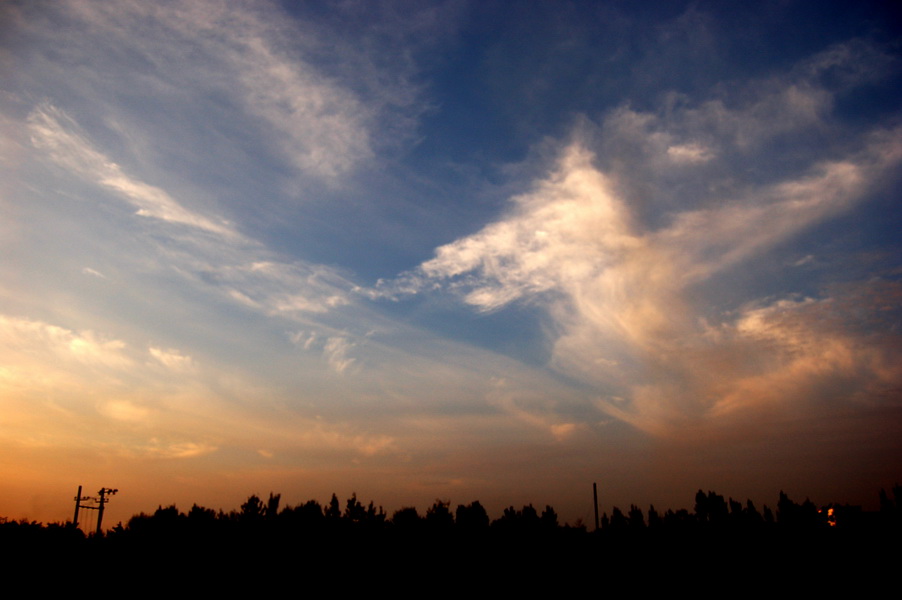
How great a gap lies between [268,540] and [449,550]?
389 inches

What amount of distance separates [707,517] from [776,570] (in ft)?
57.9

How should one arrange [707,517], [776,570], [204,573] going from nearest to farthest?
1. [776,570]
2. [204,573]
3. [707,517]

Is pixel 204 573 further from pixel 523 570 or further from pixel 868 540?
pixel 868 540

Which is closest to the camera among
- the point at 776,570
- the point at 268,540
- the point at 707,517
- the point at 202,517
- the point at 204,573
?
the point at 776,570

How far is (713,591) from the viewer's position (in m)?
25.6

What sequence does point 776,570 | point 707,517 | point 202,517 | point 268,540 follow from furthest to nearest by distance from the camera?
point 707,517
point 202,517
point 268,540
point 776,570

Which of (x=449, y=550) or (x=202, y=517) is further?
(x=202, y=517)

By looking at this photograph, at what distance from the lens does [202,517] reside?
37.0m

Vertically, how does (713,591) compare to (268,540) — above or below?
below

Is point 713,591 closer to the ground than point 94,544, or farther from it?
closer to the ground

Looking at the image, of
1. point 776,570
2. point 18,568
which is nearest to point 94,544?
point 18,568

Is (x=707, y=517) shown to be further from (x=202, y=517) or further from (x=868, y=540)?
(x=202, y=517)

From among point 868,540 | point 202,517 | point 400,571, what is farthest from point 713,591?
point 202,517

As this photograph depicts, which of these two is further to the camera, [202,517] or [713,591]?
[202,517]
